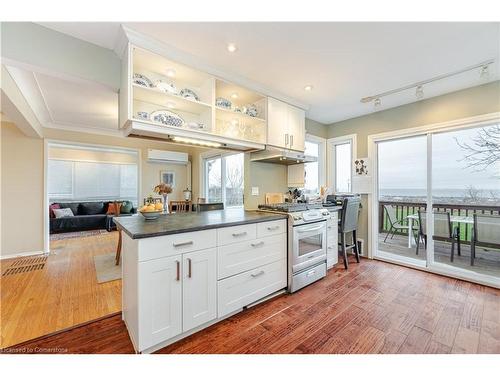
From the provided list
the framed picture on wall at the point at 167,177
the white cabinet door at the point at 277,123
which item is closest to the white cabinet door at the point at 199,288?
the white cabinet door at the point at 277,123

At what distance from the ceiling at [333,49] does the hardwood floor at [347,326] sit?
2.49m

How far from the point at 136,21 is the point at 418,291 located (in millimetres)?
3909

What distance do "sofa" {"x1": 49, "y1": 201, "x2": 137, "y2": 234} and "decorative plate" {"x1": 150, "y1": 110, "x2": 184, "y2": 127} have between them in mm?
4286

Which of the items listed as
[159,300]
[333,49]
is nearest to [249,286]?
[159,300]

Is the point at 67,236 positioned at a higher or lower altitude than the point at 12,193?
lower

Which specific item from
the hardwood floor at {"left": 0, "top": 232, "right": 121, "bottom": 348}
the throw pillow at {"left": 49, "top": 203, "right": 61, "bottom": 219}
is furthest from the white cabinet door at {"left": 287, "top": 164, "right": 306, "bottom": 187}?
the throw pillow at {"left": 49, "top": 203, "right": 61, "bottom": 219}

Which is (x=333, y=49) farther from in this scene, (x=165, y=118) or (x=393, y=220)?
(x=393, y=220)

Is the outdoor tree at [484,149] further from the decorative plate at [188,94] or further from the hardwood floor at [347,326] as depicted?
the decorative plate at [188,94]

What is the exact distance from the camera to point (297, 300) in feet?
7.43

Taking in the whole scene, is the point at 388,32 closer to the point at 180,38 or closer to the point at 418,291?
the point at 180,38

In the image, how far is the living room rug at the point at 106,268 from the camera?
2.78 m

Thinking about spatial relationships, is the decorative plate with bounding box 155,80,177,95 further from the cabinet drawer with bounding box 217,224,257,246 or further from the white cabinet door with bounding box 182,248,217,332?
the white cabinet door with bounding box 182,248,217,332

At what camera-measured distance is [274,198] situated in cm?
327
